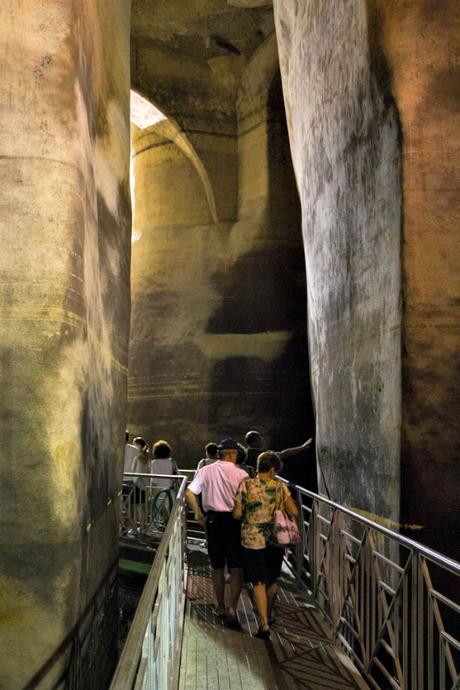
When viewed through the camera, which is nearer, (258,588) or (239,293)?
(258,588)

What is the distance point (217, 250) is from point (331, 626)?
11.9m

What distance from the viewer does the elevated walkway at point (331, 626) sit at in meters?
3.25

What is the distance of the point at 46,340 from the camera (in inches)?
191

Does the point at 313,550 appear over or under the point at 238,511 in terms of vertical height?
under

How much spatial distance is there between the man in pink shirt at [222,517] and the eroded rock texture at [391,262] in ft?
4.12

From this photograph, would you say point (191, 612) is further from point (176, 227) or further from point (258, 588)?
point (176, 227)

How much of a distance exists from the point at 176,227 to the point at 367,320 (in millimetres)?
11347

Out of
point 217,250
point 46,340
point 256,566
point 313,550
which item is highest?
→ point 217,250

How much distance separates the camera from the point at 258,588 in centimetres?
489

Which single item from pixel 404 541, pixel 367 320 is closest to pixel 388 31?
pixel 367 320

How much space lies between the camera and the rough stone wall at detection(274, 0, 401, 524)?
552 centimetres

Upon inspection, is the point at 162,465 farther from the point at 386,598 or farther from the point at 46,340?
the point at 386,598

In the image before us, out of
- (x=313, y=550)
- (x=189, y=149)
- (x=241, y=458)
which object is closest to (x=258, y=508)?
(x=313, y=550)

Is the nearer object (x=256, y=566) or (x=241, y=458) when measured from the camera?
(x=256, y=566)
